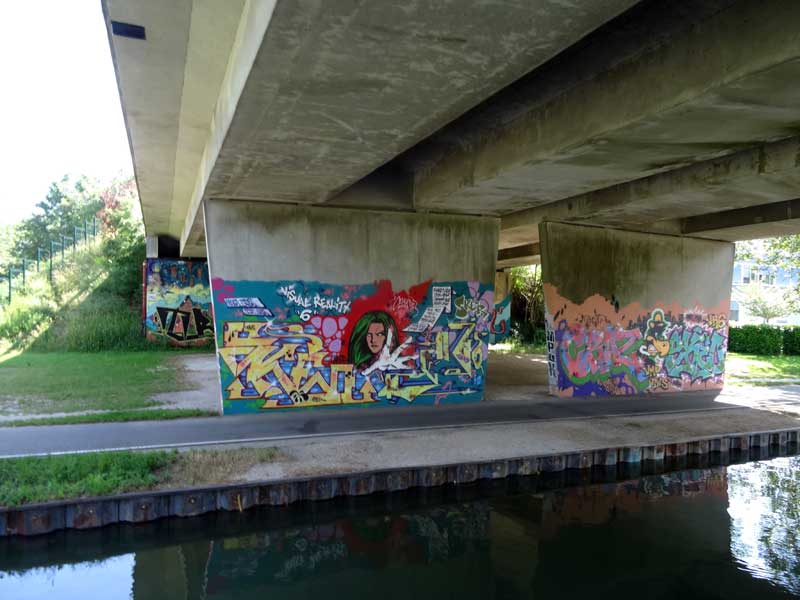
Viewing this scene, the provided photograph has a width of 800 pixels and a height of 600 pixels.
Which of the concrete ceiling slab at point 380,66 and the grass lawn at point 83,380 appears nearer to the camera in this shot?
the concrete ceiling slab at point 380,66

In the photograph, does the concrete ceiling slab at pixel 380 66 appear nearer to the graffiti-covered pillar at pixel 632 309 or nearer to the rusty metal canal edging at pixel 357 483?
the rusty metal canal edging at pixel 357 483

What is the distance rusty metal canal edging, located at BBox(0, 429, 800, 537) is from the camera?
686 cm

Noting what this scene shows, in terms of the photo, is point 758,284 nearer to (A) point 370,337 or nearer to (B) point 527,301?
(B) point 527,301

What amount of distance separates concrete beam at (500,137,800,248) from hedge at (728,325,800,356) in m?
17.2

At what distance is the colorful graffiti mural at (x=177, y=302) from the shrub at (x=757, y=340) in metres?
24.9

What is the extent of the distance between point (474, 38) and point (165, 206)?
47.1 feet

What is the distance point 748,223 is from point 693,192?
4.52 metres

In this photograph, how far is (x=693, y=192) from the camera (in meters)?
9.67

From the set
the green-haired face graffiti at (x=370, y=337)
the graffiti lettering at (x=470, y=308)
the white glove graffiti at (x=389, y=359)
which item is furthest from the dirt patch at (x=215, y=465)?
the graffiti lettering at (x=470, y=308)

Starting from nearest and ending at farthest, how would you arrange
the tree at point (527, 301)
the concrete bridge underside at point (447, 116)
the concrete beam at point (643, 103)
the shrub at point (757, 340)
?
the concrete bridge underside at point (447, 116) < the concrete beam at point (643, 103) < the shrub at point (757, 340) < the tree at point (527, 301)

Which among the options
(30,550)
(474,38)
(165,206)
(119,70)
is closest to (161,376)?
(165,206)

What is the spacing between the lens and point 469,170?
362 inches

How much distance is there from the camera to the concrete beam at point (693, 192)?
316 inches

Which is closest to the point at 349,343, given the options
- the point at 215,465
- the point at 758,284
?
the point at 215,465
